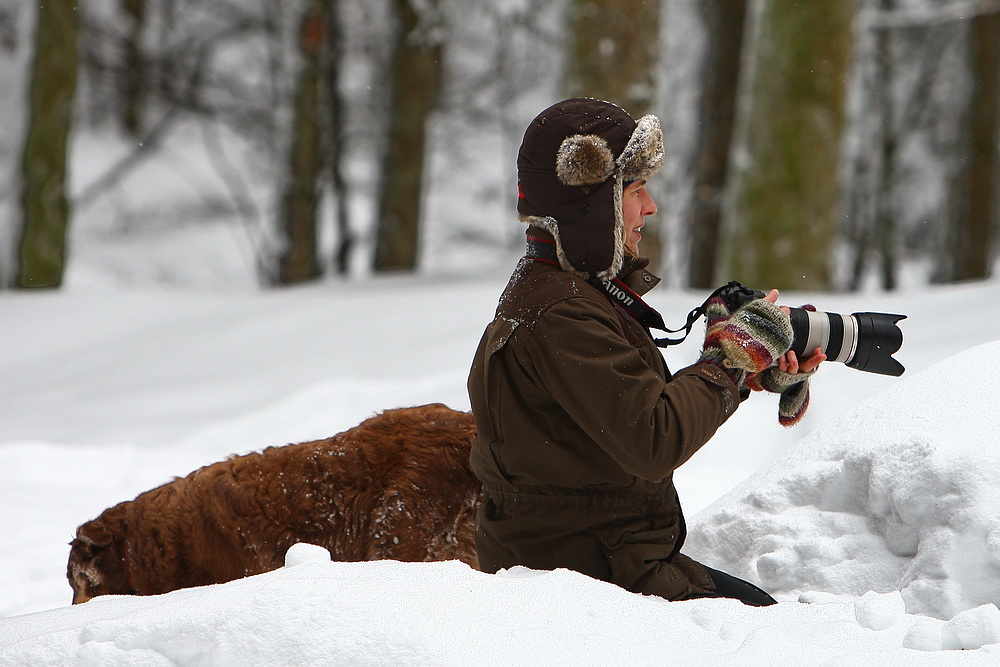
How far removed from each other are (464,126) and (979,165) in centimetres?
817

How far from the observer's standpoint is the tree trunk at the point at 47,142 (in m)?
11.0

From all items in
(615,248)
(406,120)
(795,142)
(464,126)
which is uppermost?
(464,126)

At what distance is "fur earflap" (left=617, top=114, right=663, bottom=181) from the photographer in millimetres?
2305

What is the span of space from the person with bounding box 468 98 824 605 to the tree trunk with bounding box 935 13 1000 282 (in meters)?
11.3

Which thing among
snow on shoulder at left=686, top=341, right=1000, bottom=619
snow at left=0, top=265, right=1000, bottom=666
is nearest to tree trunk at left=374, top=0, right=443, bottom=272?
snow at left=0, top=265, right=1000, bottom=666

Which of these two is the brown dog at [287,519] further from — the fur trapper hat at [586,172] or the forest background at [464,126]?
the forest background at [464,126]

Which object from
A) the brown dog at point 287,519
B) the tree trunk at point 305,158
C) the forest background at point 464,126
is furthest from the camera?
the tree trunk at point 305,158

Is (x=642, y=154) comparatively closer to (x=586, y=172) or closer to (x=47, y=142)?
(x=586, y=172)

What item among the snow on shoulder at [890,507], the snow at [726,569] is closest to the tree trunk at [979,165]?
the snow at [726,569]

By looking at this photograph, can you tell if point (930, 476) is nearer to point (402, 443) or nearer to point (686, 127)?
point (402, 443)

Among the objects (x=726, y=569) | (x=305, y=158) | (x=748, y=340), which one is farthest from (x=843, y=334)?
(x=305, y=158)

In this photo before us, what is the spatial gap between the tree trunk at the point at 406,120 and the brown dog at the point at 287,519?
32.7 feet

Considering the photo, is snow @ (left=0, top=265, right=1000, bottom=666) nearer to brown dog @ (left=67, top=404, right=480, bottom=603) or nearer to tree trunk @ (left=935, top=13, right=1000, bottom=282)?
brown dog @ (left=67, top=404, right=480, bottom=603)

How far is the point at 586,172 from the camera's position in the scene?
7.43 ft
